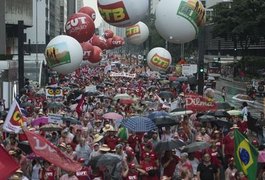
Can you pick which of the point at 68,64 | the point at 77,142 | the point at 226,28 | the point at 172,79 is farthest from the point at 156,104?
the point at 226,28

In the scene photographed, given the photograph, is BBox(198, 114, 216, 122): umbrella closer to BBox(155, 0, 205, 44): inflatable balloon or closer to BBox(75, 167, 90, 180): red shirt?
BBox(155, 0, 205, 44): inflatable balloon

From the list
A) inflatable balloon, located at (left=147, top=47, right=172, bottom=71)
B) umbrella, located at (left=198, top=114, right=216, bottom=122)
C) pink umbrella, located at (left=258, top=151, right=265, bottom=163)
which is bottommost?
pink umbrella, located at (left=258, top=151, right=265, bottom=163)

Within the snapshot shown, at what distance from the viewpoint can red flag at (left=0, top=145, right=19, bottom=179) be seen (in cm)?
809

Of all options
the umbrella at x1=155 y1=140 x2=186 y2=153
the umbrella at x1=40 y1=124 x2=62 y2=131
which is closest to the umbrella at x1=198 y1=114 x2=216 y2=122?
the umbrella at x1=40 y1=124 x2=62 y2=131

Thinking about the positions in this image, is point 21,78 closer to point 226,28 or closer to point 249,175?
point 249,175

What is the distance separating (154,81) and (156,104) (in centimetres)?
1826

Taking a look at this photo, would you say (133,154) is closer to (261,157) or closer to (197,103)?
(261,157)

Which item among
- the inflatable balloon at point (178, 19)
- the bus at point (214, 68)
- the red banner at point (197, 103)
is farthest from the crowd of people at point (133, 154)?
the bus at point (214, 68)

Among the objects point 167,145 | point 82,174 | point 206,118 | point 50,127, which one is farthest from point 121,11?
point 206,118

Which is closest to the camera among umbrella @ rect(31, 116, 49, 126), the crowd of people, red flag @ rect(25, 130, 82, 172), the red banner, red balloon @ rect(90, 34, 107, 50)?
red flag @ rect(25, 130, 82, 172)

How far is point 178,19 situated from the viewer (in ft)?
40.3

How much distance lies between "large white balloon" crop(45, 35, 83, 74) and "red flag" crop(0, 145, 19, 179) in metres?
14.4

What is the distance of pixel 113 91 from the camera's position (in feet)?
99.7

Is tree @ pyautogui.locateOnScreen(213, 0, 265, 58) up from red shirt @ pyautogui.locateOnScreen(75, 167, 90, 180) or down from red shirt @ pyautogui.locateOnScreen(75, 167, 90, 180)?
up
